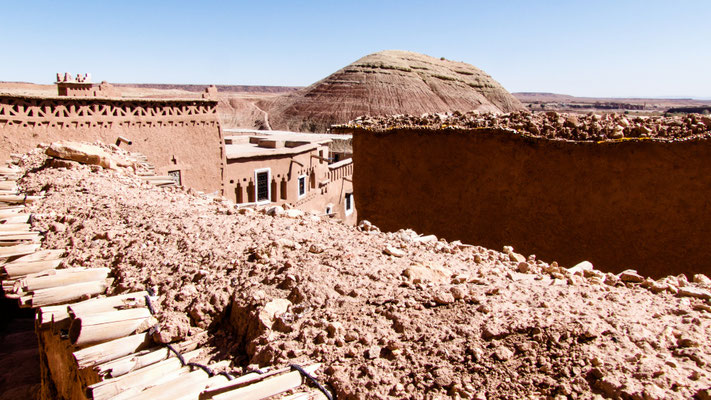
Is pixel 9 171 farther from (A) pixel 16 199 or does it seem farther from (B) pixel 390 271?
(B) pixel 390 271

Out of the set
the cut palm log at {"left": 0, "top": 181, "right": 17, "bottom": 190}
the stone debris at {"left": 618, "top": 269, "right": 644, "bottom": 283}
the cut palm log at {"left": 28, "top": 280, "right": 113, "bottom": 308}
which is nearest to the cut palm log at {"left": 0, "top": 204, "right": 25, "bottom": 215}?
the cut palm log at {"left": 0, "top": 181, "right": 17, "bottom": 190}

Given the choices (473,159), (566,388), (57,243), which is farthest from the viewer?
(473,159)

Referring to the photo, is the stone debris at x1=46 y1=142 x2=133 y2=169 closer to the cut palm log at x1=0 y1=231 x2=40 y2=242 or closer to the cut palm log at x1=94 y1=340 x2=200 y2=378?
the cut palm log at x1=0 y1=231 x2=40 y2=242

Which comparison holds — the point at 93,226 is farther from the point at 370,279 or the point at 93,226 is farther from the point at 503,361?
the point at 503,361

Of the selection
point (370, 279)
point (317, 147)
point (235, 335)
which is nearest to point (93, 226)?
point (235, 335)

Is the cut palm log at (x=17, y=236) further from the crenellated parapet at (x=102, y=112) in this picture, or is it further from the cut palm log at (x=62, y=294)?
the crenellated parapet at (x=102, y=112)

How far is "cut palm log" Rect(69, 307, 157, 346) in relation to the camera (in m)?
2.79

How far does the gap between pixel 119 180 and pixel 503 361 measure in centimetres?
612

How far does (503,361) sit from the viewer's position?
7.98ft

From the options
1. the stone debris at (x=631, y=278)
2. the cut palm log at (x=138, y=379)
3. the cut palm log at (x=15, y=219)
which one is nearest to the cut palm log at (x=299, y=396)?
the cut palm log at (x=138, y=379)

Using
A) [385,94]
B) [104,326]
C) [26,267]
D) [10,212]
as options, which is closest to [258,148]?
[10,212]

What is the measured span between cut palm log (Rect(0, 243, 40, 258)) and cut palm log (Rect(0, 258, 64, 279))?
0.18 metres

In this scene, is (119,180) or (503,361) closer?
(503,361)

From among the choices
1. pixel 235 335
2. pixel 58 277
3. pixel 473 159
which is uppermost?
pixel 473 159
